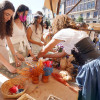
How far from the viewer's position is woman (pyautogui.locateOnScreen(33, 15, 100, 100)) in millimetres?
779

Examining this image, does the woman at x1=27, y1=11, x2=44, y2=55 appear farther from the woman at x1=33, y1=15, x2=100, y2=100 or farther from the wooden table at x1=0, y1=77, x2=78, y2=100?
the wooden table at x1=0, y1=77, x2=78, y2=100

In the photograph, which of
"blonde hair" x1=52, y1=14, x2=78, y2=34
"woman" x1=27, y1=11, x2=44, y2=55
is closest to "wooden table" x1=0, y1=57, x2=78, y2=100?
"blonde hair" x1=52, y1=14, x2=78, y2=34

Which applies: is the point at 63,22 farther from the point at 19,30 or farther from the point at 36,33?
the point at 36,33

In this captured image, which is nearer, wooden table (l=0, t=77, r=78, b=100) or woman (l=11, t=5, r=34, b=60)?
wooden table (l=0, t=77, r=78, b=100)

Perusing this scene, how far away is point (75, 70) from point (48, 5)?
2477mm

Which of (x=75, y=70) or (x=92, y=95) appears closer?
(x=92, y=95)

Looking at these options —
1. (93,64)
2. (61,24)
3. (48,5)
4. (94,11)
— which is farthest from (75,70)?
(94,11)

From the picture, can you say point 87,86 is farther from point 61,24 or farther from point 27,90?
point 61,24

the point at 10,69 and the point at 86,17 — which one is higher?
the point at 86,17

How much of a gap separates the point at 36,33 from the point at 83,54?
140 cm

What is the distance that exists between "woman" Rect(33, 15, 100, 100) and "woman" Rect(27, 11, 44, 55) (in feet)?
2.06

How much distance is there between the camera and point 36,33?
225 cm

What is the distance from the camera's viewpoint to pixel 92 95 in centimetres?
79

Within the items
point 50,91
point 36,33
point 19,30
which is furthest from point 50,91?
point 36,33
